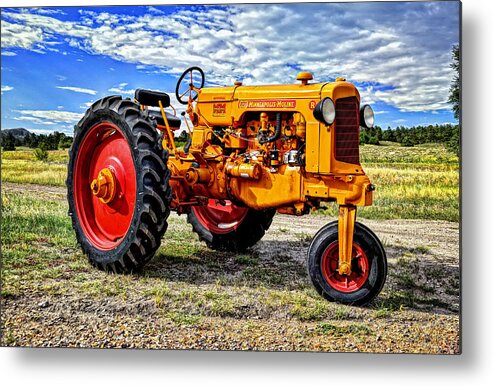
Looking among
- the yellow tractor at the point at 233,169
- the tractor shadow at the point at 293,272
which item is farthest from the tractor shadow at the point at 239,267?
the yellow tractor at the point at 233,169

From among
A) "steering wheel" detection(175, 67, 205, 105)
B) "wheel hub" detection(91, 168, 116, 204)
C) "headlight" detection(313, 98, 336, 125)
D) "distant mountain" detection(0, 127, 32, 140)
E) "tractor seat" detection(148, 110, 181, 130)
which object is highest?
"steering wheel" detection(175, 67, 205, 105)

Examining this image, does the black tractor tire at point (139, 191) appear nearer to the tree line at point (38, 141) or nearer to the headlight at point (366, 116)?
the tree line at point (38, 141)

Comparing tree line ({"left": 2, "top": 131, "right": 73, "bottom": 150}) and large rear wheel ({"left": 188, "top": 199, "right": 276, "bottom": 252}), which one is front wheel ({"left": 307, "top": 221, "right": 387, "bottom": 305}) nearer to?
large rear wheel ({"left": 188, "top": 199, "right": 276, "bottom": 252})

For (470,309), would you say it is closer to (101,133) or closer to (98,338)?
(98,338)

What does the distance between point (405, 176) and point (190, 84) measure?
1851 millimetres

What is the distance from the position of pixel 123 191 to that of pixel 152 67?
997mm

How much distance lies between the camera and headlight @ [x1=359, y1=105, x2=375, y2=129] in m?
4.43

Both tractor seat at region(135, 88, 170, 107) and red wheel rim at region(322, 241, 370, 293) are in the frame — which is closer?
red wheel rim at region(322, 241, 370, 293)

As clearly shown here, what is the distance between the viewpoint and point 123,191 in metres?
4.80

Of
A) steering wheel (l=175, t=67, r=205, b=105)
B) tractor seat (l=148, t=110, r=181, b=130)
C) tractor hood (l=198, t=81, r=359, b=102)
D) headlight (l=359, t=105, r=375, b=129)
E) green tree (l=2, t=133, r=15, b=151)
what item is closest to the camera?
tractor hood (l=198, t=81, r=359, b=102)

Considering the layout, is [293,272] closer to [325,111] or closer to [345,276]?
[345,276]

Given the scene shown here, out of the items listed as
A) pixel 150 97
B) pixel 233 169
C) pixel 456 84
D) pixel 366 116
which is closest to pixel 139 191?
pixel 233 169

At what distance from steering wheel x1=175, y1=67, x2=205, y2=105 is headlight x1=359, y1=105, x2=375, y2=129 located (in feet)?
4.36

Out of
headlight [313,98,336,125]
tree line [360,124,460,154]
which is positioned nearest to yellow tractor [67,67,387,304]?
headlight [313,98,336,125]
